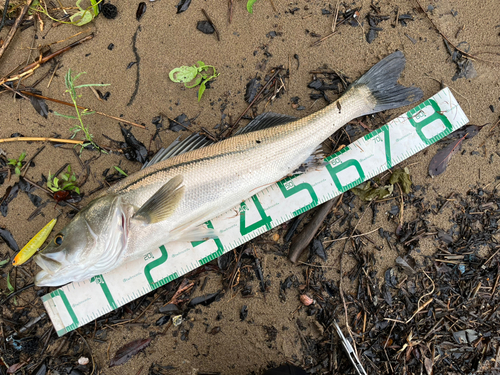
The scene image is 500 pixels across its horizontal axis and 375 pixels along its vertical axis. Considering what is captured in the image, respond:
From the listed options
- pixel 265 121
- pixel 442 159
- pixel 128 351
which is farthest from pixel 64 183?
pixel 442 159

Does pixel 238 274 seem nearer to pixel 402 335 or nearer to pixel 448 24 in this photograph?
pixel 402 335

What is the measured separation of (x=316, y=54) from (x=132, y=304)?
330cm

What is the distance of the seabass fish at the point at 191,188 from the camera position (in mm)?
2670

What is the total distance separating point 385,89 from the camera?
10.3 ft

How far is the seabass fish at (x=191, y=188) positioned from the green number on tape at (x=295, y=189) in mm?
206

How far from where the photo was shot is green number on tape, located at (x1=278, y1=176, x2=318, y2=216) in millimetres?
3178

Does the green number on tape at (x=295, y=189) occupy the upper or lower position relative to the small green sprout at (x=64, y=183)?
lower

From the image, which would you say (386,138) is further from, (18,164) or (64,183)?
(18,164)

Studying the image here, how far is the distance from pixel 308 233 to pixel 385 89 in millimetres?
1674

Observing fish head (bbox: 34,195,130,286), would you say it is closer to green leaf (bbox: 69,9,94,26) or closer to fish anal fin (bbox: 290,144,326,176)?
fish anal fin (bbox: 290,144,326,176)

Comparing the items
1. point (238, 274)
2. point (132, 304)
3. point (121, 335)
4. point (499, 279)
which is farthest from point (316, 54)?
point (121, 335)

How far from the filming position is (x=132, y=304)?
3.17m

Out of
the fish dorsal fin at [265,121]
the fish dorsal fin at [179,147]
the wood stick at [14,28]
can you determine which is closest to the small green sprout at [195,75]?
the fish dorsal fin at [179,147]

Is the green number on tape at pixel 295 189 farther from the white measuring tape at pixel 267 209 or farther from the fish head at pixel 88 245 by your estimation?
the fish head at pixel 88 245
